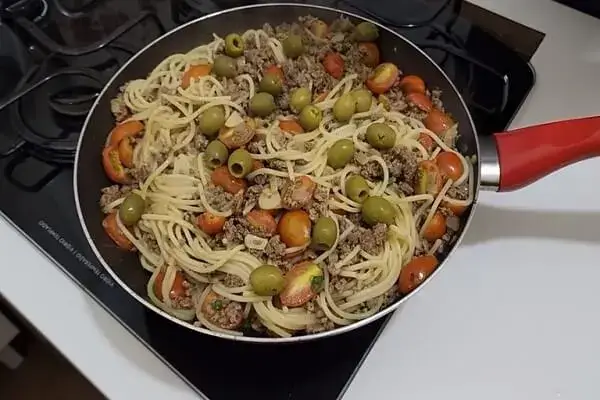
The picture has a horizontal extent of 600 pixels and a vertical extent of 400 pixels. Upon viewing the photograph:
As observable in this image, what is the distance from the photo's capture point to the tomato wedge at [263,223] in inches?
34.3

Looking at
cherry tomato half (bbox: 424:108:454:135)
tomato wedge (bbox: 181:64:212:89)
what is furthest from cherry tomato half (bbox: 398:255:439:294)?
tomato wedge (bbox: 181:64:212:89)

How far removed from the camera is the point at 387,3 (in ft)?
3.94

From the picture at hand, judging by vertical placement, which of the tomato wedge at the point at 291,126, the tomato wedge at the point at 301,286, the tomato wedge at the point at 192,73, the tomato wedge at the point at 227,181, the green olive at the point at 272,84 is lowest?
the tomato wedge at the point at 301,286

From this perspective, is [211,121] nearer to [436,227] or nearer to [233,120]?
[233,120]

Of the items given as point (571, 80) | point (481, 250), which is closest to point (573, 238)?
point (481, 250)

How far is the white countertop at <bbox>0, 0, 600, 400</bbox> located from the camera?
850 millimetres

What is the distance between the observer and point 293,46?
102 cm

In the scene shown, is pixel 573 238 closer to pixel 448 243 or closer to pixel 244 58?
pixel 448 243

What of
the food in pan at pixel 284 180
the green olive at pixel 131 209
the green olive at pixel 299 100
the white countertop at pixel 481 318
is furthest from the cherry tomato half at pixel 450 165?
the green olive at pixel 131 209

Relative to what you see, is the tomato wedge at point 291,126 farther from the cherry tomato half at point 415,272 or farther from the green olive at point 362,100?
the cherry tomato half at point 415,272

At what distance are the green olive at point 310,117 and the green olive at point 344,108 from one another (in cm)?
3

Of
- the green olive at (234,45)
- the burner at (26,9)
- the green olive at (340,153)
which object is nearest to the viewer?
the green olive at (340,153)

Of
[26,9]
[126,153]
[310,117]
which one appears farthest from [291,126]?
[26,9]

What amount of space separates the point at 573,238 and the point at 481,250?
137 millimetres
